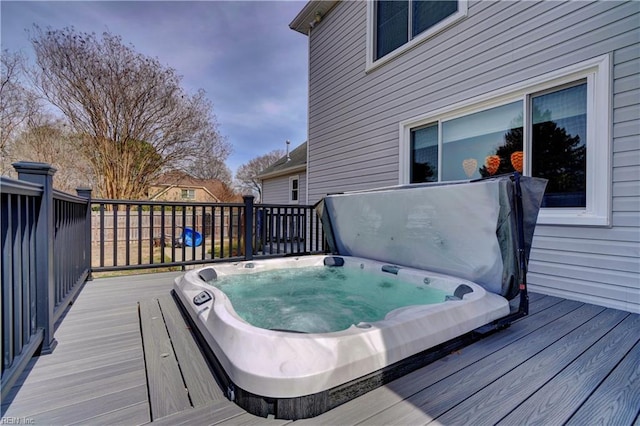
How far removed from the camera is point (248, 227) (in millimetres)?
3898

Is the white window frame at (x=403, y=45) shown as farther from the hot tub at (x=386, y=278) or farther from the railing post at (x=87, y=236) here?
the railing post at (x=87, y=236)

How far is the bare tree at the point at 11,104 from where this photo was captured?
6699mm

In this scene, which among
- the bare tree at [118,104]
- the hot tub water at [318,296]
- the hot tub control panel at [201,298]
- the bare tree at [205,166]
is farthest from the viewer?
the bare tree at [205,166]

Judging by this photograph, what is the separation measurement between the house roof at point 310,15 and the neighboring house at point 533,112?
879mm

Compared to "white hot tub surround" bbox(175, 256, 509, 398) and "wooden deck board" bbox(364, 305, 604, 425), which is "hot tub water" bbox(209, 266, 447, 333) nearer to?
"white hot tub surround" bbox(175, 256, 509, 398)

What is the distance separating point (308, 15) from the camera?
596cm

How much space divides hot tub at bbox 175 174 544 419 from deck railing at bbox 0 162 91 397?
2.42 ft

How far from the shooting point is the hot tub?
1145 mm

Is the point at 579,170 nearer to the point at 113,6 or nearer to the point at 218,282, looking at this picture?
the point at 218,282

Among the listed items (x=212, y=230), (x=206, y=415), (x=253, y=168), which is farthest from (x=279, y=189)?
(x=253, y=168)

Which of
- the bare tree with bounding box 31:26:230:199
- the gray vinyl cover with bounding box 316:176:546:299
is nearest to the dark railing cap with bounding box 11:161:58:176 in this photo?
the gray vinyl cover with bounding box 316:176:546:299

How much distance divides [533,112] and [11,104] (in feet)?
34.6

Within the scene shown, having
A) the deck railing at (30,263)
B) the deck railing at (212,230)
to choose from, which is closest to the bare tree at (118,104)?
the deck railing at (212,230)

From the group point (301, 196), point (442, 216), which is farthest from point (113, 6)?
point (442, 216)
